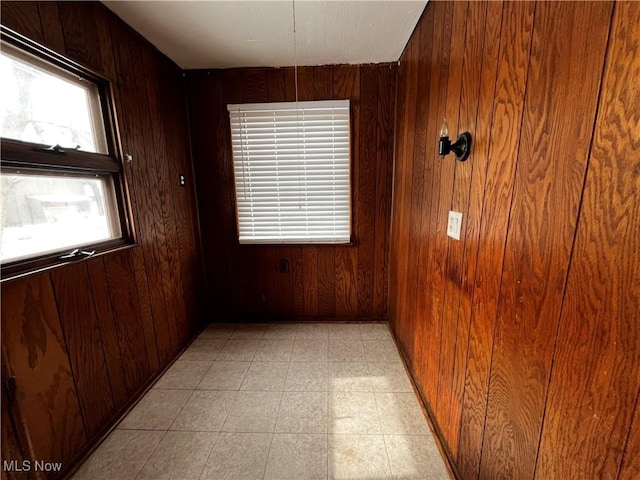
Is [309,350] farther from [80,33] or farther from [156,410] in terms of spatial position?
[80,33]

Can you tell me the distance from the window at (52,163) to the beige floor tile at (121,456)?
3.42 feet

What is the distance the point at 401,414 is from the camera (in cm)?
155

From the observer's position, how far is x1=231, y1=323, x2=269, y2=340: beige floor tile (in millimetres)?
2430

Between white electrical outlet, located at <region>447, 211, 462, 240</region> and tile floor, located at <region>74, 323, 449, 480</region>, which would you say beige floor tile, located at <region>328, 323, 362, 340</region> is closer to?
tile floor, located at <region>74, 323, 449, 480</region>

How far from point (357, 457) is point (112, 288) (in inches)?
65.6

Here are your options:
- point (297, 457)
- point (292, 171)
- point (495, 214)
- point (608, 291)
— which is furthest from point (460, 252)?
point (292, 171)

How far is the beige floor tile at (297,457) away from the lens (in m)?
1.23

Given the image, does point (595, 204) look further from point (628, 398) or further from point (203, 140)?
point (203, 140)

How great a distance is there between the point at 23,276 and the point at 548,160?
192 centimetres

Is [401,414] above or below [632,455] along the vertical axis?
below

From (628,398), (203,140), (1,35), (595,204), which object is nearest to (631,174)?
(595,204)

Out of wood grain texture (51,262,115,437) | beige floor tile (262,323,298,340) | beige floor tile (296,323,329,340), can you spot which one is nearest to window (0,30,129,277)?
wood grain texture (51,262,115,437)

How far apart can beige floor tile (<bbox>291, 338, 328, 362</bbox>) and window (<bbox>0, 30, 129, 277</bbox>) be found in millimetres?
1542

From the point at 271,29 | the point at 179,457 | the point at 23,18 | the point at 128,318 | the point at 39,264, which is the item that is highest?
the point at 271,29
